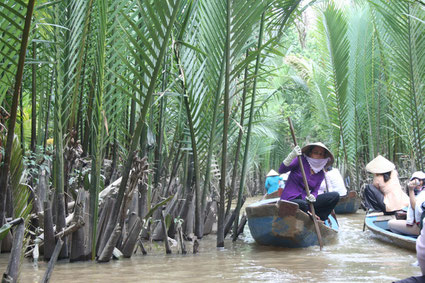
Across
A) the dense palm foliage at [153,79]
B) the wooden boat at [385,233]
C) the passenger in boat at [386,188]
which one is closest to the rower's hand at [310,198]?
the dense palm foliage at [153,79]

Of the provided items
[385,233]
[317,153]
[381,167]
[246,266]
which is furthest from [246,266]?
[381,167]

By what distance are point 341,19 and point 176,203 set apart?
6087 mm

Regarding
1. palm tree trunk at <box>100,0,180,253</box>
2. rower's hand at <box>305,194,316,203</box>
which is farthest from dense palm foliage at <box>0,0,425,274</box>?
rower's hand at <box>305,194,316,203</box>

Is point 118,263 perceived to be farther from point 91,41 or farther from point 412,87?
point 412,87

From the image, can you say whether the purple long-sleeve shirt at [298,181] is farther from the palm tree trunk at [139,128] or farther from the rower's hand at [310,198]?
the palm tree trunk at [139,128]

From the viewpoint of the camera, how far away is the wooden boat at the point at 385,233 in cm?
622

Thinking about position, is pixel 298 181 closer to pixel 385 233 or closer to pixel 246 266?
pixel 385 233

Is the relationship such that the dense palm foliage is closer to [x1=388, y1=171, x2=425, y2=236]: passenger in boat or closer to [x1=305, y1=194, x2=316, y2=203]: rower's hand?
[x1=305, y1=194, x2=316, y2=203]: rower's hand

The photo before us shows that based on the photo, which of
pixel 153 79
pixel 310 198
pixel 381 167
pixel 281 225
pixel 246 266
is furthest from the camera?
pixel 381 167

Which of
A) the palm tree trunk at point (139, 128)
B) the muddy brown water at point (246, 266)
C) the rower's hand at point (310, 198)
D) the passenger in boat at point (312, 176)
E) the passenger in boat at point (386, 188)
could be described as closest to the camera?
the palm tree trunk at point (139, 128)

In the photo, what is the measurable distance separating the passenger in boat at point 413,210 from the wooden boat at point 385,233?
11 cm

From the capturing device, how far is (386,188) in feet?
26.9

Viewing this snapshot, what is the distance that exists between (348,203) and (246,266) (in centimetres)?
733

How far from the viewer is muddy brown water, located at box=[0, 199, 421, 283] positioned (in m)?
4.10
